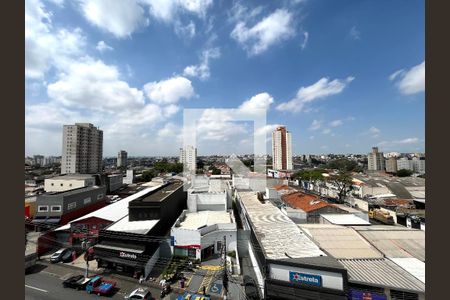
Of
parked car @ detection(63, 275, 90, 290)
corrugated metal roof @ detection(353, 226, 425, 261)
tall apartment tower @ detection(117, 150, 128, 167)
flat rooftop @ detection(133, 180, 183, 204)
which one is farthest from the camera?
tall apartment tower @ detection(117, 150, 128, 167)

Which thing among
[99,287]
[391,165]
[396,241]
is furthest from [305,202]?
[391,165]

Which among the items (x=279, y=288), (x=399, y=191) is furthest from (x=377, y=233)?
(x=399, y=191)

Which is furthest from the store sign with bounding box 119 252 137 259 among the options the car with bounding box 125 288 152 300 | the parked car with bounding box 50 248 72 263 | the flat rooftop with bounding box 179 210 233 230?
the parked car with bounding box 50 248 72 263

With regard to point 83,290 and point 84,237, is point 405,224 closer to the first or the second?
point 83,290

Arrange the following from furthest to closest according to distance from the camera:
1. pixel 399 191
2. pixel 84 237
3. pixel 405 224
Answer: pixel 399 191
pixel 405 224
pixel 84 237

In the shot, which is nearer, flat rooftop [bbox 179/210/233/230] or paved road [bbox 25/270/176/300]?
paved road [bbox 25/270/176/300]

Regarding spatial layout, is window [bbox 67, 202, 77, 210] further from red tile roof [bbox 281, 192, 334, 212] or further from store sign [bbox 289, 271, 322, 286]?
red tile roof [bbox 281, 192, 334, 212]
